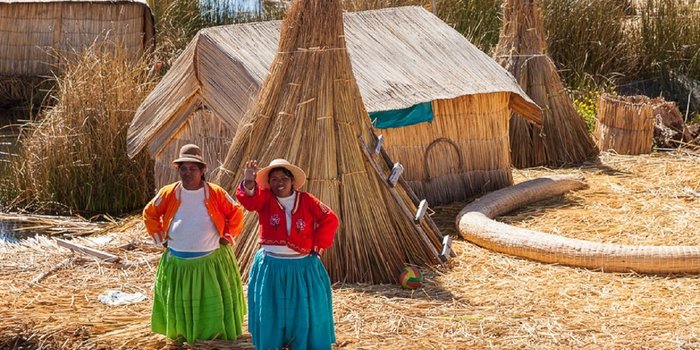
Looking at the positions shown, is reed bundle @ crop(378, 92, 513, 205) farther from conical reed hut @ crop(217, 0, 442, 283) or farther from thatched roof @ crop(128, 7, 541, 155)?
conical reed hut @ crop(217, 0, 442, 283)

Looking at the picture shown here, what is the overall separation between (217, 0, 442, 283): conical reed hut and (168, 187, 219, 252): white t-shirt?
3.08 feet

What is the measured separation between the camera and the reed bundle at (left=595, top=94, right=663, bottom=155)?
10117 mm

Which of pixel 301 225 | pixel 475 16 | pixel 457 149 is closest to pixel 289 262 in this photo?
pixel 301 225

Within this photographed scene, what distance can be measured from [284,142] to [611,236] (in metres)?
2.32

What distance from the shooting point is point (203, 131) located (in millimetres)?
7758

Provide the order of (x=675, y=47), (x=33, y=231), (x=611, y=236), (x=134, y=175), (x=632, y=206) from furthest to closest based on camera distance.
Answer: (x=675, y=47)
(x=134, y=175)
(x=33, y=231)
(x=632, y=206)
(x=611, y=236)

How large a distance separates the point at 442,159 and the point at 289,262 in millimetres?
3267

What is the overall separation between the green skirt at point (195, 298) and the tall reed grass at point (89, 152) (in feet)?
14.0

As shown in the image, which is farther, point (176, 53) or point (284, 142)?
point (176, 53)

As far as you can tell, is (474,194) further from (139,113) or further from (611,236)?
(139,113)

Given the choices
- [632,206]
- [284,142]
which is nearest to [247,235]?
[284,142]

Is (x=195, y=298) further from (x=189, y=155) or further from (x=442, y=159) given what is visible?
(x=442, y=159)

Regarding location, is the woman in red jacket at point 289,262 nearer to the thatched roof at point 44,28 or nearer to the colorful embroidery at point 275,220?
the colorful embroidery at point 275,220

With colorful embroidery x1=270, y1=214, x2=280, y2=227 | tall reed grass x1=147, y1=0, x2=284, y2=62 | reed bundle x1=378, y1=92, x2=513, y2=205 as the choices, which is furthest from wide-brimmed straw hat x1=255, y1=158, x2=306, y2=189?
tall reed grass x1=147, y1=0, x2=284, y2=62
